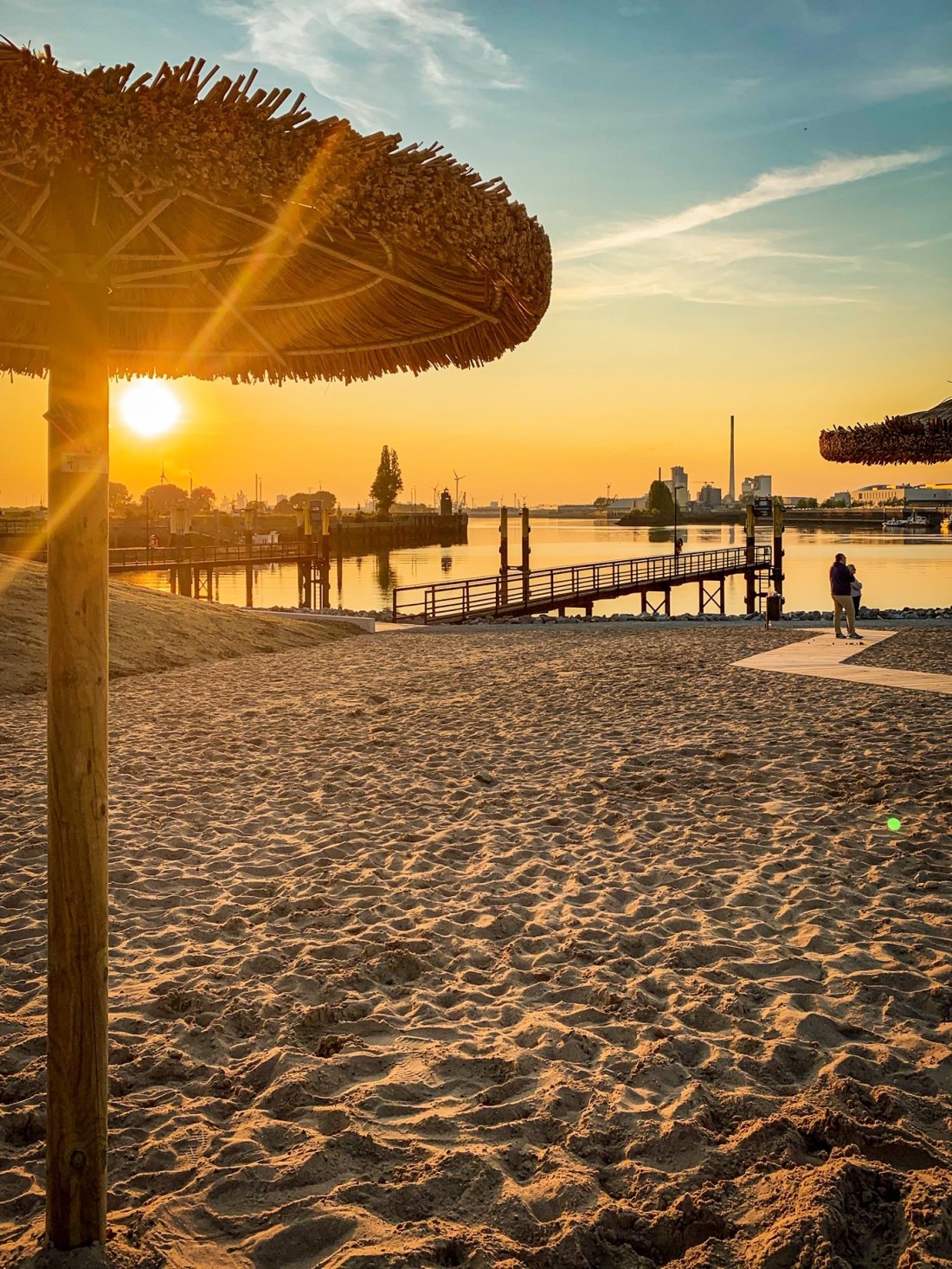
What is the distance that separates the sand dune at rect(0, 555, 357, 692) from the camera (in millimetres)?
13383

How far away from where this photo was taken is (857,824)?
6270 mm

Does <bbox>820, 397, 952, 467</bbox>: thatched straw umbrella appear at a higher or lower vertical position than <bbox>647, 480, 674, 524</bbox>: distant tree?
lower

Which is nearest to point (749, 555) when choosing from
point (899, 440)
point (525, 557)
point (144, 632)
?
point (525, 557)

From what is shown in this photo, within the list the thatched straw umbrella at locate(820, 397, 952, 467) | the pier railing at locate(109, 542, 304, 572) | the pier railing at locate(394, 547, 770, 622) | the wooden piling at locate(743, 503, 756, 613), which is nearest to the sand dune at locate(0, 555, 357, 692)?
the pier railing at locate(394, 547, 770, 622)

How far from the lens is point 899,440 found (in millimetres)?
11289

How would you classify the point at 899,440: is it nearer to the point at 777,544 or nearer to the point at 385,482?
the point at 777,544

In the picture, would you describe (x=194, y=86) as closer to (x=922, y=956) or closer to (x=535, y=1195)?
(x=535, y=1195)

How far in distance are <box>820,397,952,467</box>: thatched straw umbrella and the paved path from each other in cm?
296

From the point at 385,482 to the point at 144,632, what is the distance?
10955 cm

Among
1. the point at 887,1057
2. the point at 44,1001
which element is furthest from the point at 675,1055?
the point at 44,1001

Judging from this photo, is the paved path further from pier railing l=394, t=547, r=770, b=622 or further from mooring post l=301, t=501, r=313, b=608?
mooring post l=301, t=501, r=313, b=608

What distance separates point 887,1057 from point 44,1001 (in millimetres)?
3406

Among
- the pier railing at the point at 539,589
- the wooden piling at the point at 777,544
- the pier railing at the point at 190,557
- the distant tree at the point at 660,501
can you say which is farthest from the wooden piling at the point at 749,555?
the distant tree at the point at 660,501

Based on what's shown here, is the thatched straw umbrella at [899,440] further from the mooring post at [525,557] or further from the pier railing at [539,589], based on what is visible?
the mooring post at [525,557]
